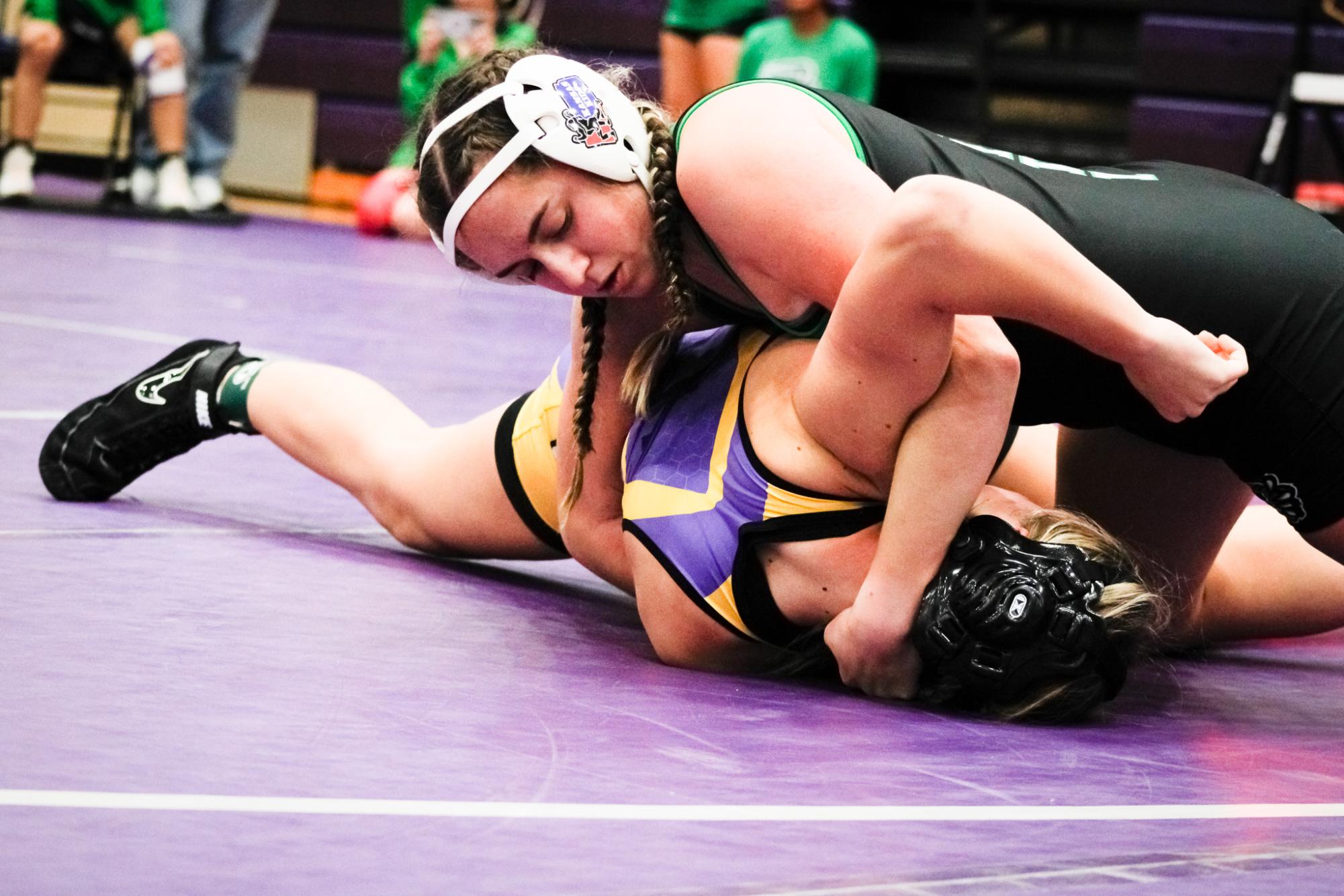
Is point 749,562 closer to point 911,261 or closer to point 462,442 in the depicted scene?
Result: point 911,261

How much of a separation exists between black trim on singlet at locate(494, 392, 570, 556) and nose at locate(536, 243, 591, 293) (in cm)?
51

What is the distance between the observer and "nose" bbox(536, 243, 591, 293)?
2.05m

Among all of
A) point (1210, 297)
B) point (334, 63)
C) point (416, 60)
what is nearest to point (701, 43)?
point (416, 60)

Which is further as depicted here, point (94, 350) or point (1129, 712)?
point (94, 350)

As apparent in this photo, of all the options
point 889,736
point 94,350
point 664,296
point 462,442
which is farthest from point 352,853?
point 94,350

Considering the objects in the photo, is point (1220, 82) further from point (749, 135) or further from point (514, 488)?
point (749, 135)

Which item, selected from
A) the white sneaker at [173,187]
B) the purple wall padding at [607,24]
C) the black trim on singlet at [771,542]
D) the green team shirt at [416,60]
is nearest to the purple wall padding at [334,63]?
the purple wall padding at [607,24]

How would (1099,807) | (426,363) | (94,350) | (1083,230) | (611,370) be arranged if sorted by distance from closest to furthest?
1. (1099,807)
2. (1083,230)
3. (611,370)
4. (94,350)
5. (426,363)

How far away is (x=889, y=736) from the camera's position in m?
1.92

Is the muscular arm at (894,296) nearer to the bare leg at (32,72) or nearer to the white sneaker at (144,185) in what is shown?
the bare leg at (32,72)

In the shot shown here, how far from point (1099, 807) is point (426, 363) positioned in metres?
2.95

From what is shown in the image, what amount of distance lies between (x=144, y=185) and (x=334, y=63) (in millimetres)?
1911

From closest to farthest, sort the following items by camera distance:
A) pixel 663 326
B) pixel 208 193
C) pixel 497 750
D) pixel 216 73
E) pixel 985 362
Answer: pixel 497 750, pixel 985 362, pixel 663 326, pixel 216 73, pixel 208 193

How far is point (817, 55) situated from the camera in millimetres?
7230
